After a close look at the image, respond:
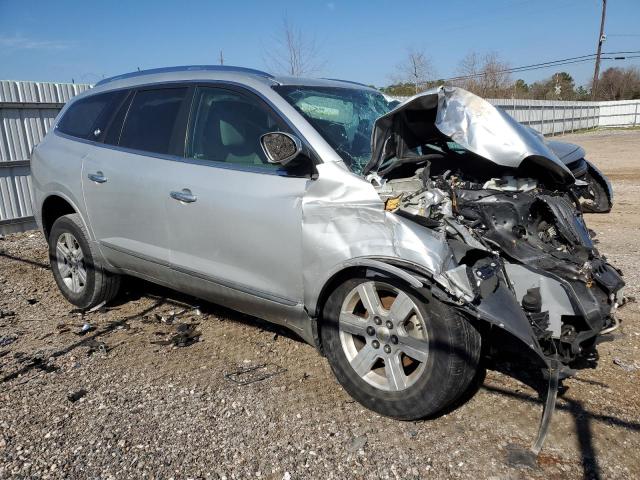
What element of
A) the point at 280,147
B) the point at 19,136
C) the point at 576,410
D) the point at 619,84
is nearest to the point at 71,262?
the point at 280,147

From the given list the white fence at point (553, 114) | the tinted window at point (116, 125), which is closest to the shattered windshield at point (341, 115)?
the tinted window at point (116, 125)

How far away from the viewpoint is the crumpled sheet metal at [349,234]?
282 centimetres

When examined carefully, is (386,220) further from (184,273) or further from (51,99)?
(51,99)

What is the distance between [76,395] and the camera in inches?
136

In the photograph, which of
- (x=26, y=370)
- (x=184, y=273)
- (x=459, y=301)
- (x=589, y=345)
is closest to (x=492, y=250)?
(x=459, y=301)

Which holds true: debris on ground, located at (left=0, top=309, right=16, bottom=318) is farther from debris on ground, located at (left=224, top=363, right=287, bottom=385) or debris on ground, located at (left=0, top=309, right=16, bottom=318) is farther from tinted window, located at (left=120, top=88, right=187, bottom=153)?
debris on ground, located at (left=224, top=363, right=287, bottom=385)

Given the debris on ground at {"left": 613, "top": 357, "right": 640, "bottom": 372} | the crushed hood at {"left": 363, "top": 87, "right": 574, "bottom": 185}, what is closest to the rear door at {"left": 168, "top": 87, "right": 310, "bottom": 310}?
the crushed hood at {"left": 363, "top": 87, "right": 574, "bottom": 185}

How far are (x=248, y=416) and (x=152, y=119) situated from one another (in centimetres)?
238

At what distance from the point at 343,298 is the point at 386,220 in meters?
0.52

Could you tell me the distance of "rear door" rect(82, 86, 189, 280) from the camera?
3953mm

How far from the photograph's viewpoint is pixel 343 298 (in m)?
3.11

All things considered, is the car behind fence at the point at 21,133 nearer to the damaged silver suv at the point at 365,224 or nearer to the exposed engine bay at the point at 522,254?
the damaged silver suv at the point at 365,224

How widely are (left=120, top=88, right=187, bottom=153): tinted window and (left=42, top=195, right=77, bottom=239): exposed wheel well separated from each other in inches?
43.1

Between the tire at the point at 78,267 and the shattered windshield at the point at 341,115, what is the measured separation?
2.32 metres
